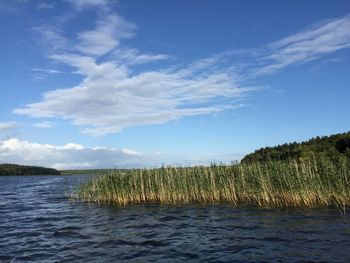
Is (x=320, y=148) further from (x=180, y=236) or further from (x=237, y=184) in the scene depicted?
(x=180, y=236)

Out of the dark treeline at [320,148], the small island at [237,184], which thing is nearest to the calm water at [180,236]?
the small island at [237,184]

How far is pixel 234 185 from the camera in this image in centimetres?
3158

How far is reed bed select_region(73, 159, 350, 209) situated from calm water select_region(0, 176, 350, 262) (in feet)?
6.44

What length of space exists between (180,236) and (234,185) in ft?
38.0

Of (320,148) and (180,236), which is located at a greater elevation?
(320,148)

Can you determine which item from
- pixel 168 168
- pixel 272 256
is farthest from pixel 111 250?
pixel 168 168

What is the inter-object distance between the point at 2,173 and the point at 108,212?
182m

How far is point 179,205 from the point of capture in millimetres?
31922

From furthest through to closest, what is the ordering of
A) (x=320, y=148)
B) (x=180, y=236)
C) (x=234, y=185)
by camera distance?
(x=320, y=148)
(x=234, y=185)
(x=180, y=236)

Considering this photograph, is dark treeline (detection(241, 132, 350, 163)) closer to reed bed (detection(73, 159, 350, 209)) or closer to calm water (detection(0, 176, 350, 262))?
reed bed (detection(73, 159, 350, 209))

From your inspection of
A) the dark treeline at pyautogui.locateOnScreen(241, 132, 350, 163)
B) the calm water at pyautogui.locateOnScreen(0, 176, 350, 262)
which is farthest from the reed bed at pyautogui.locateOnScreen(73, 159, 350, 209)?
the dark treeline at pyautogui.locateOnScreen(241, 132, 350, 163)

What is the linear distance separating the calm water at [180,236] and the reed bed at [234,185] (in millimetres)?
1963

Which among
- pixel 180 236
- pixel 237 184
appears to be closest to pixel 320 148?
pixel 237 184

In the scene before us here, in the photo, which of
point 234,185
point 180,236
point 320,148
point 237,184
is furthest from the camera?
point 320,148
